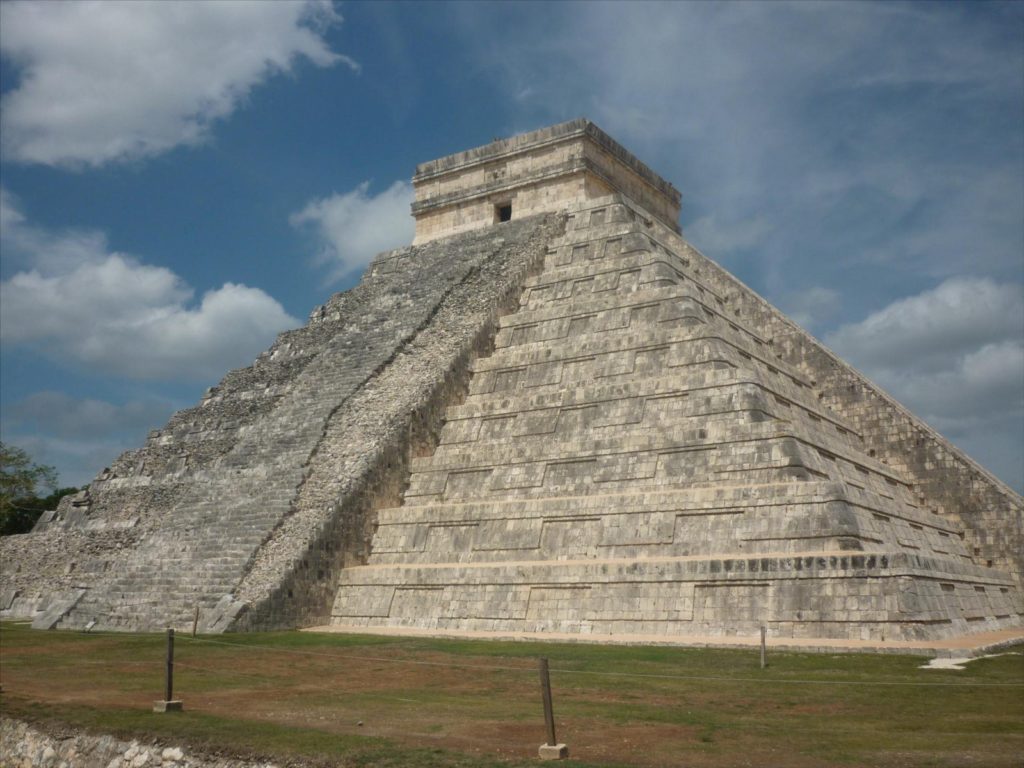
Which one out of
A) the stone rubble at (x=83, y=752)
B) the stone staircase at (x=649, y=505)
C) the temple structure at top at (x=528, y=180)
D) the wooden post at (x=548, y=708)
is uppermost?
the temple structure at top at (x=528, y=180)

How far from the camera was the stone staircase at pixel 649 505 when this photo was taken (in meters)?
12.6

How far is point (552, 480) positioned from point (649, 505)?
6.50 ft

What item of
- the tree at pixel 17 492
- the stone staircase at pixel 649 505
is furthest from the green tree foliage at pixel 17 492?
the stone staircase at pixel 649 505

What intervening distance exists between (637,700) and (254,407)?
47.9 ft

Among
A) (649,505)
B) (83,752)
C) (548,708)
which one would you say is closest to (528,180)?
(649,505)

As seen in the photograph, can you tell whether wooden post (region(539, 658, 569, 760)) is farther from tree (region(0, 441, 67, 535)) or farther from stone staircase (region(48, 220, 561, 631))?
tree (region(0, 441, 67, 535))

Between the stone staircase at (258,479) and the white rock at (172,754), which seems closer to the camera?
the white rock at (172,754)

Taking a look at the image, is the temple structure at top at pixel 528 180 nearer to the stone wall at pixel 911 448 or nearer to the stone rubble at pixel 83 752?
the stone wall at pixel 911 448

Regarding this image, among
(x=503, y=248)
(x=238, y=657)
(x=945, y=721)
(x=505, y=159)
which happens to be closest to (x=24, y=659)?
(x=238, y=657)

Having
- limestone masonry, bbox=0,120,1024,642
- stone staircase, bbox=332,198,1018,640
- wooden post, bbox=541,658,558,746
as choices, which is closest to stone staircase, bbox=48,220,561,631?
limestone masonry, bbox=0,120,1024,642

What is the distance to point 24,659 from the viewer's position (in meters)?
12.4

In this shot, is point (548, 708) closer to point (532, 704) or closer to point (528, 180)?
point (532, 704)

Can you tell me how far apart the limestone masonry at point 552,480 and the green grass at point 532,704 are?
154 centimetres

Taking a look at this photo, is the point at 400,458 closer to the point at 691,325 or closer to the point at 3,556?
the point at 691,325
